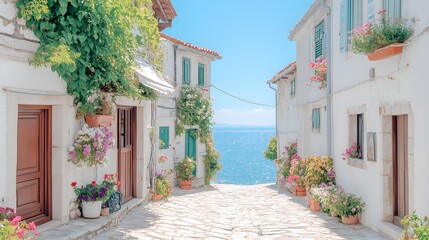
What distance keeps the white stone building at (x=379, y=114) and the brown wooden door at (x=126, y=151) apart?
5.12 m

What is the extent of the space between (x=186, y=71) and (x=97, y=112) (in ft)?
34.4

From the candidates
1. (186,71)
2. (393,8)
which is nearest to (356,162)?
(393,8)

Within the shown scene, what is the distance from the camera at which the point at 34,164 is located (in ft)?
25.3

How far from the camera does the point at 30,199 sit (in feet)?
25.0

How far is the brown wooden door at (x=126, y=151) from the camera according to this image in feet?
35.6

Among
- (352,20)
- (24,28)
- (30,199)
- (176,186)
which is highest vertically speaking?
(352,20)

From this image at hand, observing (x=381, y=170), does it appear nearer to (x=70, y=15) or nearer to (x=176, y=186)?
(x=70, y=15)

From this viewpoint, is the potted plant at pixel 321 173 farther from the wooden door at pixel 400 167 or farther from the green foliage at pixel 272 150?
the green foliage at pixel 272 150

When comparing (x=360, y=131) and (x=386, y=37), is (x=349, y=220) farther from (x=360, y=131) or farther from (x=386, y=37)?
(x=386, y=37)

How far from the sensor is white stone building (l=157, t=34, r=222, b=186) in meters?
17.2

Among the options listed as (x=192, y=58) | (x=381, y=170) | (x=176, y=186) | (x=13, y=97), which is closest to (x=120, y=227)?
(x=13, y=97)

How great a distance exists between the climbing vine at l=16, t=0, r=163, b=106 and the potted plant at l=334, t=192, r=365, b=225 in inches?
189

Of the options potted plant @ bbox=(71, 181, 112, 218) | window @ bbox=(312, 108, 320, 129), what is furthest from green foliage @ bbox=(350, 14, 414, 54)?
window @ bbox=(312, 108, 320, 129)

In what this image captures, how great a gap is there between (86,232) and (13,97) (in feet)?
8.05
